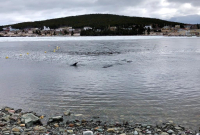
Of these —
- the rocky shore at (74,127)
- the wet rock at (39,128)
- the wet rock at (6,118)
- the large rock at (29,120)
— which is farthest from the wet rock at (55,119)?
the wet rock at (6,118)

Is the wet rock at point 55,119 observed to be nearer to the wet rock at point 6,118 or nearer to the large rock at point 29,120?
the large rock at point 29,120

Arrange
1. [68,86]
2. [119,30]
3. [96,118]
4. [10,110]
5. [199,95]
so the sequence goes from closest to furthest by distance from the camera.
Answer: [96,118] → [10,110] → [199,95] → [68,86] → [119,30]

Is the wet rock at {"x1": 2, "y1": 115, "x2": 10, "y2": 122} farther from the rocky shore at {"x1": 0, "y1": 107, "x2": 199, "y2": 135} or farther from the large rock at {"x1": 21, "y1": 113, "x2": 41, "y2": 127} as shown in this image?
the large rock at {"x1": 21, "y1": 113, "x2": 41, "y2": 127}

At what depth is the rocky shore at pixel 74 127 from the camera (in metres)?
6.50

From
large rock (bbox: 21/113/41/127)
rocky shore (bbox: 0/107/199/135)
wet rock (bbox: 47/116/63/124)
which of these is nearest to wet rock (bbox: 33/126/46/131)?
rocky shore (bbox: 0/107/199/135)

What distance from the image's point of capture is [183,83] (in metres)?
13.1

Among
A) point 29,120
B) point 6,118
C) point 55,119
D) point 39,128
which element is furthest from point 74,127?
point 6,118

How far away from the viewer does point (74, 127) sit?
7000 millimetres

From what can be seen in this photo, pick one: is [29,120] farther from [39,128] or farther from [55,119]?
[55,119]

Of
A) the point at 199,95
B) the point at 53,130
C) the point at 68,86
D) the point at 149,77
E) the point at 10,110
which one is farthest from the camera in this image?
the point at 149,77

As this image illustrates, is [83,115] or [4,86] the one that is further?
[4,86]

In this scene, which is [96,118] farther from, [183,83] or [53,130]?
[183,83]

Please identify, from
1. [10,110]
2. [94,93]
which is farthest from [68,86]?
[10,110]

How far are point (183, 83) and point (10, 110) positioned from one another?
924cm
